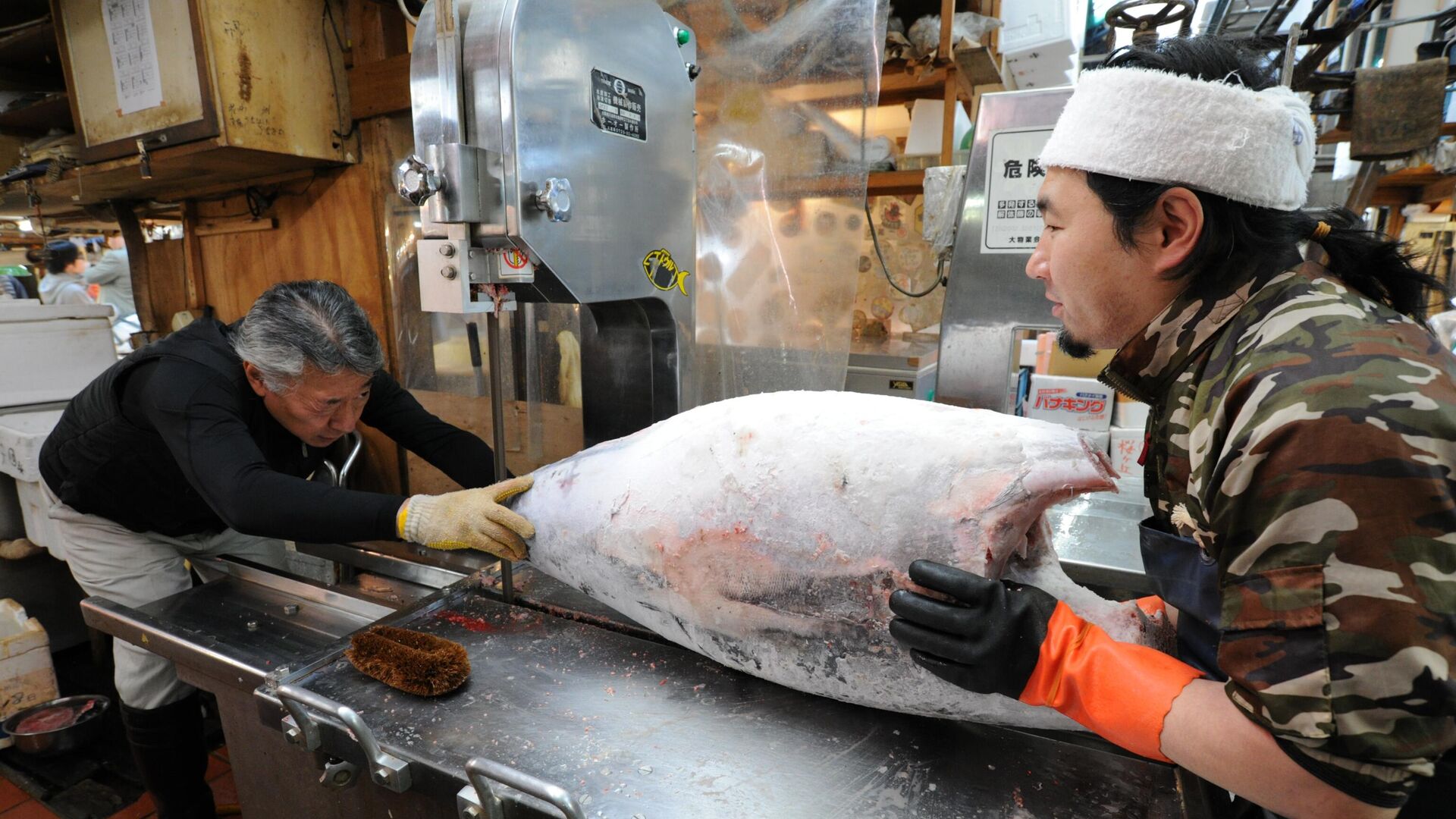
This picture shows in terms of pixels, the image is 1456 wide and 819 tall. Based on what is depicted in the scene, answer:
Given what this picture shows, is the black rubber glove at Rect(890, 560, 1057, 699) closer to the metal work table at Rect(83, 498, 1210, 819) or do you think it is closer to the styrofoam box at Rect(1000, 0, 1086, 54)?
the metal work table at Rect(83, 498, 1210, 819)

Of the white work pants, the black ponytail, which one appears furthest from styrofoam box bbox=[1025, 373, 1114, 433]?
the white work pants

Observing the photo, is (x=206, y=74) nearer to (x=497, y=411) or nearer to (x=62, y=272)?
(x=497, y=411)

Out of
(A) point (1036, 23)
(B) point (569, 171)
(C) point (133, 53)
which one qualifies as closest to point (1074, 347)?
(B) point (569, 171)

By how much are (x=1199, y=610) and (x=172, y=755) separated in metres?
2.83

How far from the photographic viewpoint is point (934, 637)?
0.97 m

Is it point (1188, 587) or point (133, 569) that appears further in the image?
point (133, 569)

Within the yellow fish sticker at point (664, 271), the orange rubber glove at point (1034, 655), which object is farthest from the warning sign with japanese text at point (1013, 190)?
the orange rubber glove at point (1034, 655)

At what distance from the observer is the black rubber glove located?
37.0 inches

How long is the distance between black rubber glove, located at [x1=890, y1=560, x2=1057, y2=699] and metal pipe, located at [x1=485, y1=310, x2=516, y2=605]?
0.90 metres

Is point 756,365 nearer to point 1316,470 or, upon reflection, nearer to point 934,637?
point 934,637

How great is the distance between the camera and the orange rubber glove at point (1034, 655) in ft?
2.98

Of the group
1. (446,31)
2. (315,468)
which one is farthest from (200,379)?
(446,31)

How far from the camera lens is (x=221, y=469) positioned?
1.63 meters

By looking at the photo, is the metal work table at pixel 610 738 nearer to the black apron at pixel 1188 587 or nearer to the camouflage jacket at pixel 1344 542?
the black apron at pixel 1188 587
